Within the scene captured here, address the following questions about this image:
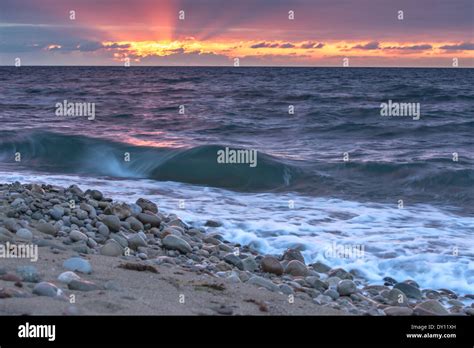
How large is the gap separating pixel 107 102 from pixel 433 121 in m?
18.5

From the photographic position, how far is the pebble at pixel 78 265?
5.14 m

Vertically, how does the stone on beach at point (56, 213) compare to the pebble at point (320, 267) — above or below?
above

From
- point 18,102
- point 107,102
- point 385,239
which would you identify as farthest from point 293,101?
point 385,239

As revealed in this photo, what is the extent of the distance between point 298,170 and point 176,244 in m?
8.24

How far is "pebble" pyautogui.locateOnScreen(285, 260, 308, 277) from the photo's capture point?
6746mm

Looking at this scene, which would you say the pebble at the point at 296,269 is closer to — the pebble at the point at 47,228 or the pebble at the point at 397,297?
the pebble at the point at 397,297

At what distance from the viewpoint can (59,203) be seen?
8117 millimetres

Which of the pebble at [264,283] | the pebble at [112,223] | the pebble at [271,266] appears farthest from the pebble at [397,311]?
the pebble at [112,223]

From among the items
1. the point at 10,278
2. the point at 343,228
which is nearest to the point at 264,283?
the point at 10,278

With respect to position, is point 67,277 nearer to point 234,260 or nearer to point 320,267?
point 234,260

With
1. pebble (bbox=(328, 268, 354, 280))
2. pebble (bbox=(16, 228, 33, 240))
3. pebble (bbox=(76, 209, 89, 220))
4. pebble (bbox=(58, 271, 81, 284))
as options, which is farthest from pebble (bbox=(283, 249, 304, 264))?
pebble (bbox=(58, 271, 81, 284))

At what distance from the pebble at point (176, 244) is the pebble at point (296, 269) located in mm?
1154

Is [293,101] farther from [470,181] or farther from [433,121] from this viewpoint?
[470,181]

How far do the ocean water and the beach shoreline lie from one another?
30.2 inches
